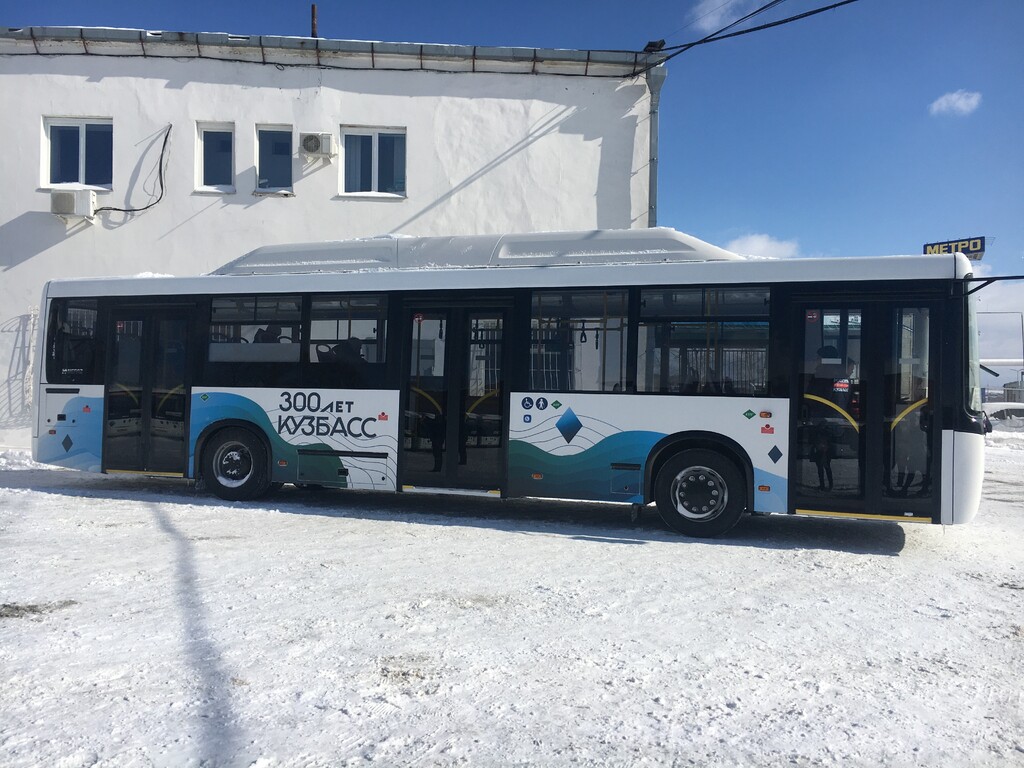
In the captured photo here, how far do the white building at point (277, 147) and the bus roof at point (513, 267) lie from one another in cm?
572

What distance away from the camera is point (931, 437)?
729 centimetres

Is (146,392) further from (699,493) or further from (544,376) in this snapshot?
(699,493)

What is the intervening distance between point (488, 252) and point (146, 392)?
501 cm

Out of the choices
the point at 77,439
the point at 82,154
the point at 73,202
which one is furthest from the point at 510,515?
the point at 82,154

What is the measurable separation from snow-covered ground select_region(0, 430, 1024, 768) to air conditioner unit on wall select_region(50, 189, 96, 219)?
942 cm

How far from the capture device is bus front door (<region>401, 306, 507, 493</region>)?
877 centimetres

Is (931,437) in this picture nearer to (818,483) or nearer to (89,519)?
(818,483)

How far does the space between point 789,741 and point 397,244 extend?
7728 millimetres

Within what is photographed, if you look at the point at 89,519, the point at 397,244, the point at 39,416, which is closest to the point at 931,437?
the point at 397,244

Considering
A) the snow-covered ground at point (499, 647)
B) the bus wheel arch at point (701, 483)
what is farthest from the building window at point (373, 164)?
the bus wheel arch at point (701, 483)

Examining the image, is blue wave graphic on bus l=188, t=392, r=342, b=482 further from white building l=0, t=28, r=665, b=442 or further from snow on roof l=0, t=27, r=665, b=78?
snow on roof l=0, t=27, r=665, b=78

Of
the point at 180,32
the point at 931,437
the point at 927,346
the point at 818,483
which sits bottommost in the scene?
the point at 818,483

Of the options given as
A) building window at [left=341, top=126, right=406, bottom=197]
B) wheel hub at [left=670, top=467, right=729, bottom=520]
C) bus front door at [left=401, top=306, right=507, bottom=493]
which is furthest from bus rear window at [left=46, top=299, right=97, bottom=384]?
wheel hub at [left=670, top=467, right=729, bottom=520]

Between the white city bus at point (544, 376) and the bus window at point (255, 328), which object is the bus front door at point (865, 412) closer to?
the white city bus at point (544, 376)
